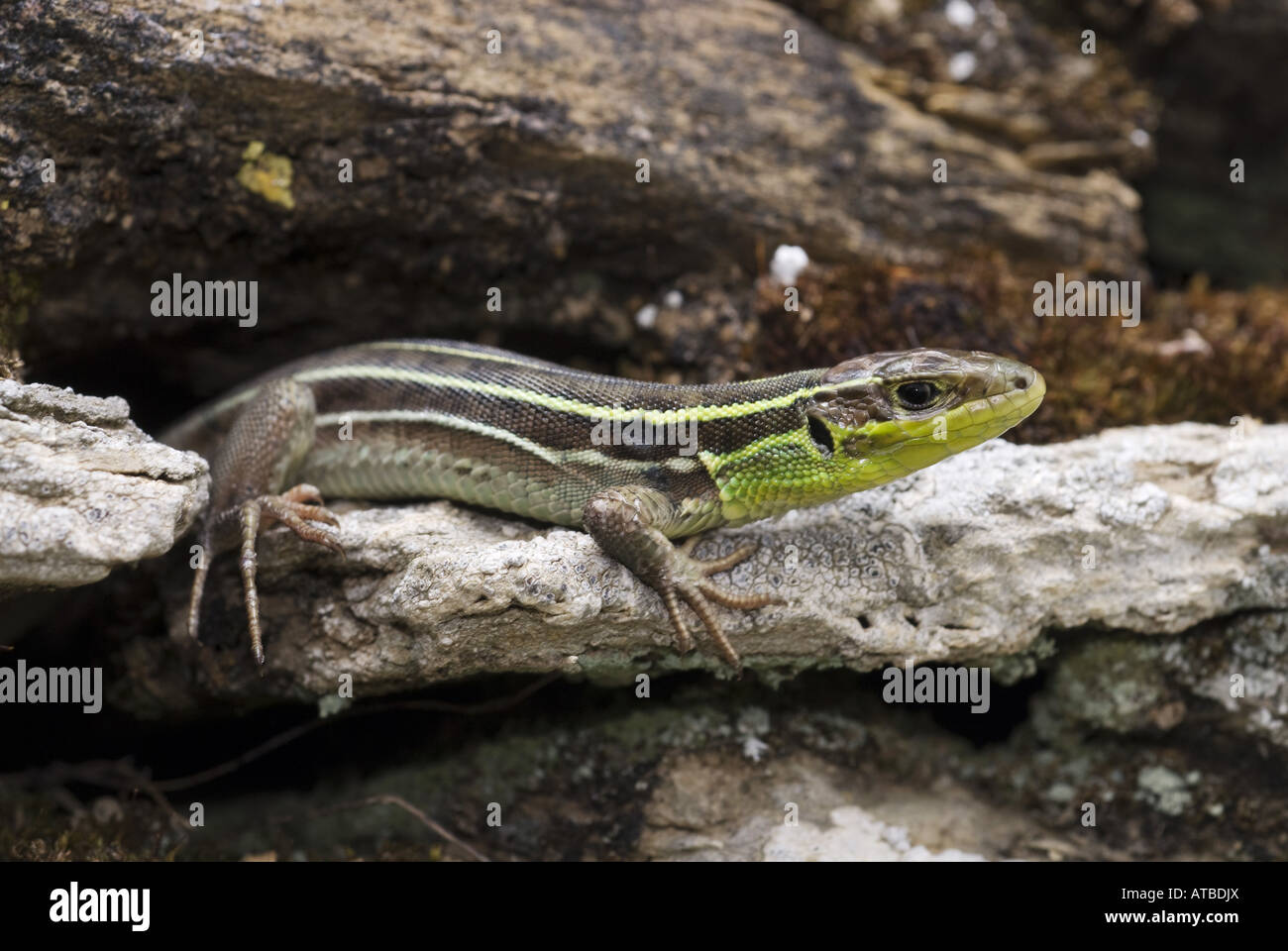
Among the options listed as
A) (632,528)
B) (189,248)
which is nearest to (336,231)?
(189,248)

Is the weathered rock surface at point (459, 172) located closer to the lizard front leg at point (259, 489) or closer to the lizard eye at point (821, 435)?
the lizard front leg at point (259, 489)

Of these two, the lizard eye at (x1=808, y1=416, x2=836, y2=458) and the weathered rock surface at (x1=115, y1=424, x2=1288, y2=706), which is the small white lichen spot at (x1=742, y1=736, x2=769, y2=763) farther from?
the lizard eye at (x1=808, y1=416, x2=836, y2=458)

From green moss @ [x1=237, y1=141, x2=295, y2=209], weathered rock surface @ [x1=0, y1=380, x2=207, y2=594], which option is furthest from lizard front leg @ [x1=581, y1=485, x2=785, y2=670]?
green moss @ [x1=237, y1=141, x2=295, y2=209]

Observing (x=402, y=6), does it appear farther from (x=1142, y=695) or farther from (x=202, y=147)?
(x=1142, y=695)

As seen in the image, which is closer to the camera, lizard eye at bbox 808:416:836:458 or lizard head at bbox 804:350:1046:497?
lizard head at bbox 804:350:1046:497

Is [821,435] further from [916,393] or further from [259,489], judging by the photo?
[259,489]
